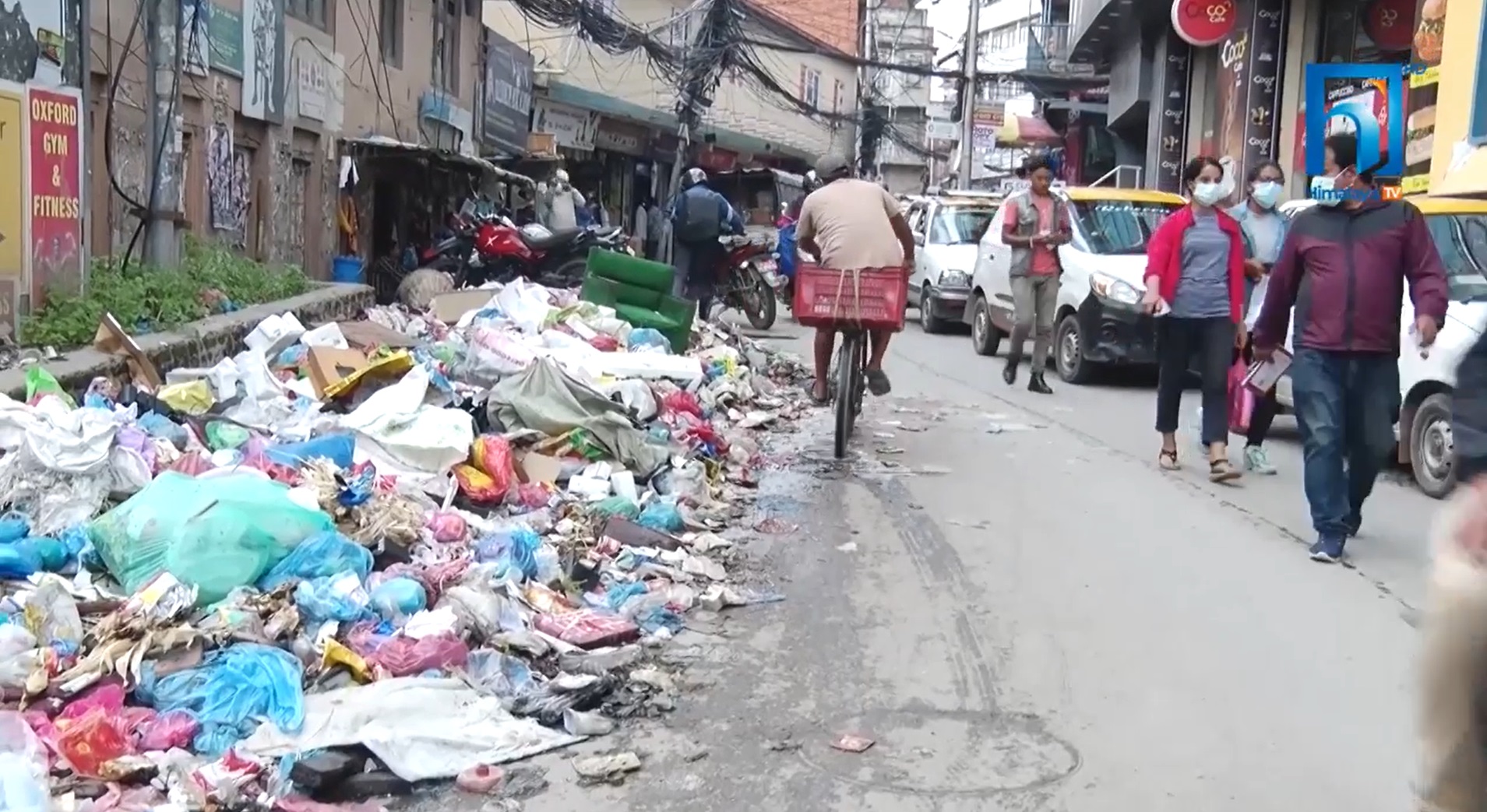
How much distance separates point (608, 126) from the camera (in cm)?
3456

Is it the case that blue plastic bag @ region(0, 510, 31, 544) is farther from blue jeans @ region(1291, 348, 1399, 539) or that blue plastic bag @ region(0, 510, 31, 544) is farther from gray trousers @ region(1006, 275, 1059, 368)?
gray trousers @ region(1006, 275, 1059, 368)

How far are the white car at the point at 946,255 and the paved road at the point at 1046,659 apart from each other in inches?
415

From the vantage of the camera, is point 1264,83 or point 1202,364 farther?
point 1264,83

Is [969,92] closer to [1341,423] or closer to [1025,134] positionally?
[1025,134]

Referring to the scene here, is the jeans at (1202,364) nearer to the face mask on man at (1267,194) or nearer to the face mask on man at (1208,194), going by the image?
the face mask on man at (1208,194)

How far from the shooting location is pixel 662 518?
23.2 ft

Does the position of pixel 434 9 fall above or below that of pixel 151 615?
above

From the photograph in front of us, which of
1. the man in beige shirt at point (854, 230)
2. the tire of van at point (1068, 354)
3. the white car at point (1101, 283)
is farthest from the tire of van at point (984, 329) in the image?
the man in beige shirt at point (854, 230)

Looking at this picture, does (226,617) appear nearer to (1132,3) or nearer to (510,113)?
(510,113)

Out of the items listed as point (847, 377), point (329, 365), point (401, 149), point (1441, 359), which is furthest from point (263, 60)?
point (1441, 359)

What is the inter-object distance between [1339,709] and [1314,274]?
2.71m

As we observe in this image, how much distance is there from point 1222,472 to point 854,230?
258cm

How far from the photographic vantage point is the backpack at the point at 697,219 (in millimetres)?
16156

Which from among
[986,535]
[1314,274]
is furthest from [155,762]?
[1314,274]
